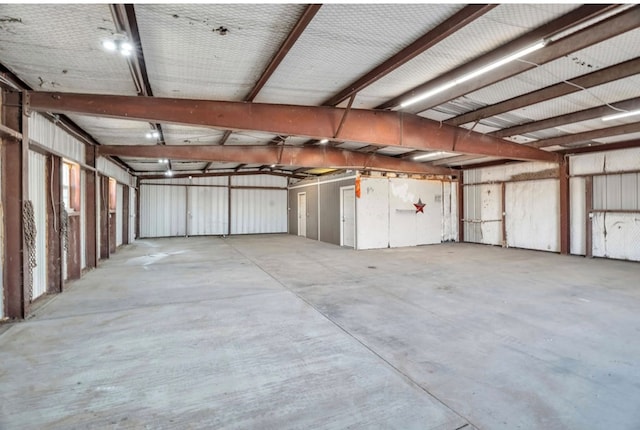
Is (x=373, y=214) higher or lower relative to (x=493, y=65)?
lower

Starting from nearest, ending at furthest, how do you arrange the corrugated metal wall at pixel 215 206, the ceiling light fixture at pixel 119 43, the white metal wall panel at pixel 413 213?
the ceiling light fixture at pixel 119 43 < the white metal wall panel at pixel 413 213 < the corrugated metal wall at pixel 215 206

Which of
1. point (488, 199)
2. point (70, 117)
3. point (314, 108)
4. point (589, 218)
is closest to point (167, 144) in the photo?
point (70, 117)

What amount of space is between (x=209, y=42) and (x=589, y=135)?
770 cm

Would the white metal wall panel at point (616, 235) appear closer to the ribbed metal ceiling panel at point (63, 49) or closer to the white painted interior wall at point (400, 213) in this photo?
the white painted interior wall at point (400, 213)

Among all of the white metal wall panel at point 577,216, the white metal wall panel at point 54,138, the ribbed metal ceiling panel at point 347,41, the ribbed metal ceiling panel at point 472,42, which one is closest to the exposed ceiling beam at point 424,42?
the ribbed metal ceiling panel at point 347,41

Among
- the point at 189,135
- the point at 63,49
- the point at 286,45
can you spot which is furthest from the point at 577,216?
the point at 63,49

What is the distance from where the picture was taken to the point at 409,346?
9.73 ft

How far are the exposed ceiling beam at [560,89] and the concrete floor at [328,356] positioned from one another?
2847mm

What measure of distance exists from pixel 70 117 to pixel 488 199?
11317 mm

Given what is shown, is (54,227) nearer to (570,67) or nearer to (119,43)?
(119,43)

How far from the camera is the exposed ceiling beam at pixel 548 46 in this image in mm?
2715

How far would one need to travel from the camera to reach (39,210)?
4355 mm

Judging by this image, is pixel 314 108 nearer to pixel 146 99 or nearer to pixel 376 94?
pixel 376 94

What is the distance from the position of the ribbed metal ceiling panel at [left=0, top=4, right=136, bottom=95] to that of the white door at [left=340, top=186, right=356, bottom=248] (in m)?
7.20
